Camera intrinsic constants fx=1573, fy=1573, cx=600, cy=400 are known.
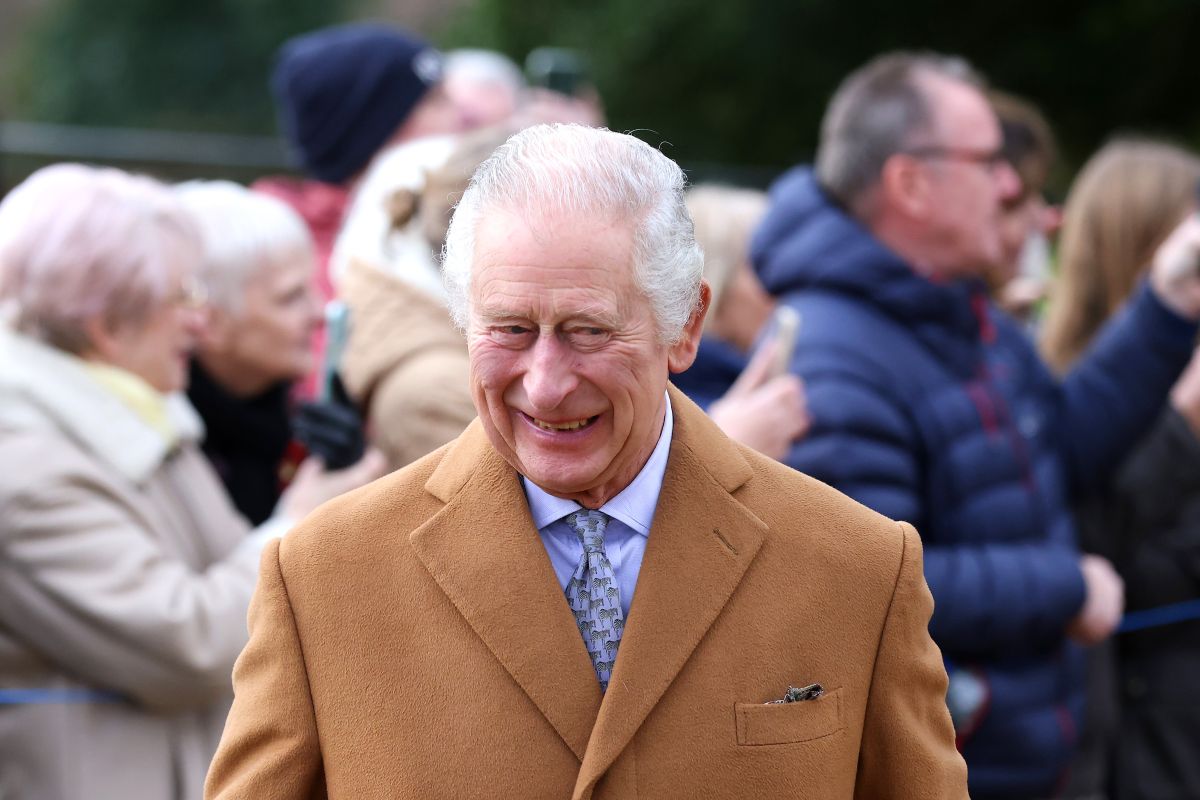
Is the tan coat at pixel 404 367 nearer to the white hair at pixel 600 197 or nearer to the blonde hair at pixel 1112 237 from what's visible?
the white hair at pixel 600 197

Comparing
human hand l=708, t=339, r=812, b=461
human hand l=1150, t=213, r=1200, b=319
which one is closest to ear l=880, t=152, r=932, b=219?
human hand l=708, t=339, r=812, b=461

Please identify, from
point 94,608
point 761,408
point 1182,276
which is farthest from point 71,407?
point 1182,276

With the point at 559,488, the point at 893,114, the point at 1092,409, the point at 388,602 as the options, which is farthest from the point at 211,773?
the point at 1092,409

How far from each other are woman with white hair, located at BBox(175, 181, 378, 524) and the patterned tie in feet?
7.14

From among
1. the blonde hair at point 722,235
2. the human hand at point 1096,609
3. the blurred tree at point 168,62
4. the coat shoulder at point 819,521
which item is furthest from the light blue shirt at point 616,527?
the blurred tree at point 168,62

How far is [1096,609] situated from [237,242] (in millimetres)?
2423

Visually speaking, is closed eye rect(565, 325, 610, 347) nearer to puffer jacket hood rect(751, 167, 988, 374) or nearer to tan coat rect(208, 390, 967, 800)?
tan coat rect(208, 390, 967, 800)

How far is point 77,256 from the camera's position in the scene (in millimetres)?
3439

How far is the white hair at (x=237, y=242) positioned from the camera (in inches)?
168

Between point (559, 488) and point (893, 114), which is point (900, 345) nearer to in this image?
point (893, 114)

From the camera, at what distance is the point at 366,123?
536 centimetres

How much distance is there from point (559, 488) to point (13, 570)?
1488mm

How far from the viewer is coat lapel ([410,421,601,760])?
215 cm

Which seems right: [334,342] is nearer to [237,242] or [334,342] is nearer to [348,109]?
[237,242]
